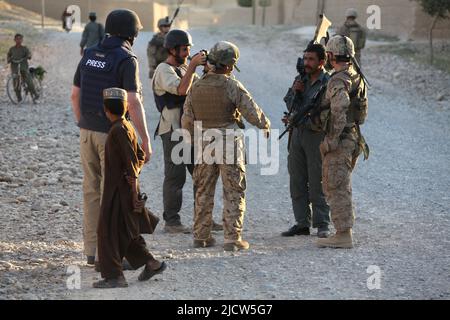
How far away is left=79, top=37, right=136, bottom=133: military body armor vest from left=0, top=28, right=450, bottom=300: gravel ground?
1066 mm

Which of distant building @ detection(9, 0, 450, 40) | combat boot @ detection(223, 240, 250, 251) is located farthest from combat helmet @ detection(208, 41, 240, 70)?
distant building @ detection(9, 0, 450, 40)

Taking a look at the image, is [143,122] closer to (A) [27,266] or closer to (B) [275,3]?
(A) [27,266]

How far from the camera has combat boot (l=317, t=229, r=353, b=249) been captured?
6.95 metres

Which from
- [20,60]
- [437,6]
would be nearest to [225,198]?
[20,60]

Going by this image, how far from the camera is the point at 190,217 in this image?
27.5 feet

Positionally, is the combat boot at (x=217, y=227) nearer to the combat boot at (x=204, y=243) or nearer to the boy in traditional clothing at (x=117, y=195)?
the combat boot at (x=204, y=243)

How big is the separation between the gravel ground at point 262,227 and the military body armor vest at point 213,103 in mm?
1022

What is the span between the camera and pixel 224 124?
686 centimetres

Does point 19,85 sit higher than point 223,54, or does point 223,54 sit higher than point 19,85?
point 223,54

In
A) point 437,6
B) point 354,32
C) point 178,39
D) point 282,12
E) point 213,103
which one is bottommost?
point 213,103

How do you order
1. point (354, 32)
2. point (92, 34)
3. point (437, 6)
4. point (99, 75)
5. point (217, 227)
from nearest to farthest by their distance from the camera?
Result: point (99, 75) → point (217, 227) → point (354, 32) → point (92, 34) → point (437, 6)

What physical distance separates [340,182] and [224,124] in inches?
40.4

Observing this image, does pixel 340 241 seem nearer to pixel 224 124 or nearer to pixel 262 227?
pixel 262 227

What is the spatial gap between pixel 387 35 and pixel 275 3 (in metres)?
13.6
